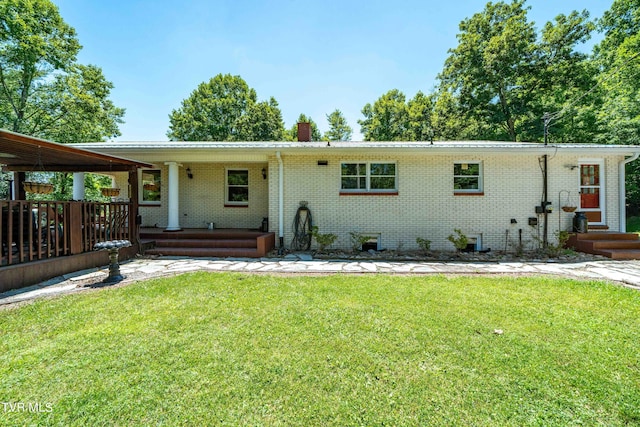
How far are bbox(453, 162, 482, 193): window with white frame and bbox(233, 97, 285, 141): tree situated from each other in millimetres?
19304

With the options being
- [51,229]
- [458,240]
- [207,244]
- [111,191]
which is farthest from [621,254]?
[111,191]

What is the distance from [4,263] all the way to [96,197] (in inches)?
687

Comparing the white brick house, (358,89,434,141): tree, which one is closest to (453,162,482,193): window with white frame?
the white brick house

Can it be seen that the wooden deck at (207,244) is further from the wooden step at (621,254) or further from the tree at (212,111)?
the tree at (212,111)

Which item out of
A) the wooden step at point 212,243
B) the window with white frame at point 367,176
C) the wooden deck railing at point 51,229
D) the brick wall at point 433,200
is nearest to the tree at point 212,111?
the wooden step at point 212,243

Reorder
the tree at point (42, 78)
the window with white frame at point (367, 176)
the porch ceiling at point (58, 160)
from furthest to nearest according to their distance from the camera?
the tree at point (42, 78) < the window with white frame at point (367, 176) < the porch ceiling at point (58, 160)

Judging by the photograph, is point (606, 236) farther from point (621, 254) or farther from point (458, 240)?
point (458, 240)

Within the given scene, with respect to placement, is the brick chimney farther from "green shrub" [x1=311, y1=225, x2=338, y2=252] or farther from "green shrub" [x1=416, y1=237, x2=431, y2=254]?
"green shrub" [x1=416, y1=237, x2=431, y2=254]

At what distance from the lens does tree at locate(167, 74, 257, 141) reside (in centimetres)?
2555

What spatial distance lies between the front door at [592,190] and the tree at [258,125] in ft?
69.8

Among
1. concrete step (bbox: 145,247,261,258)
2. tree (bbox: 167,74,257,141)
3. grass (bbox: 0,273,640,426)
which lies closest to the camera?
grass (bbox: 0,273,640,426)

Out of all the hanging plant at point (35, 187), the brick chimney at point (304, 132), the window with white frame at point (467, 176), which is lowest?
the hanging plant at point (35, 187)

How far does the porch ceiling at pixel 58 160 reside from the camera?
5.31 m

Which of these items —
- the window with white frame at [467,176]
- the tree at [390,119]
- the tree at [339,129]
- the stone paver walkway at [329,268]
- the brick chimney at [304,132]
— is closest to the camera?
the stone paver walkway at [329,268]
